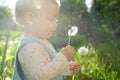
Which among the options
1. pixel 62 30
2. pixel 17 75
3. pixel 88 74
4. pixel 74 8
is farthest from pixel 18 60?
pixel 74 8

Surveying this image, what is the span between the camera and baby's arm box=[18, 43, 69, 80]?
2.08 metres

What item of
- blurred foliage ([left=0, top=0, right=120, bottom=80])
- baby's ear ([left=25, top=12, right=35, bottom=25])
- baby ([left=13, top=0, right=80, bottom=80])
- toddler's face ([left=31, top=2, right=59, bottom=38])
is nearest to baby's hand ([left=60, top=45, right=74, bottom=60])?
baby ([left=13, top=0, right=80, bottom=80])

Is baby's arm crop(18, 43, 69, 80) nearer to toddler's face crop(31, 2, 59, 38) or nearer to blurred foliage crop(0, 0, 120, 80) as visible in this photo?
toddler's face crop(31, 2, 59, 38)

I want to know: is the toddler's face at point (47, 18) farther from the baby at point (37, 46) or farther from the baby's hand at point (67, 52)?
the baby's hand at point (67, 52)

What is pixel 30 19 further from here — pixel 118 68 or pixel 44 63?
pixel 118 68

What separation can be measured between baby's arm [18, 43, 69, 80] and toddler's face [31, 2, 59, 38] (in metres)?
0.09

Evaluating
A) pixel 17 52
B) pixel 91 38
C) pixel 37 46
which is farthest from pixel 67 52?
pixel 91 38

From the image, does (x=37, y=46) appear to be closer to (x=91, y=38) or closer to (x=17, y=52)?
(x=17, y=52)

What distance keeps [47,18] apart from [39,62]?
0.25m

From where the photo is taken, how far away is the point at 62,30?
38.8 ft

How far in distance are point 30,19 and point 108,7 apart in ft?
67.0

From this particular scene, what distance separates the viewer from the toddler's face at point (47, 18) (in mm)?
2152

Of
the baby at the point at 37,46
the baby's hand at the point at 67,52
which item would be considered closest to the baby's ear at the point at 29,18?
the baby at the point at 37,46

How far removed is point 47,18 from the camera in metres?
2.17
